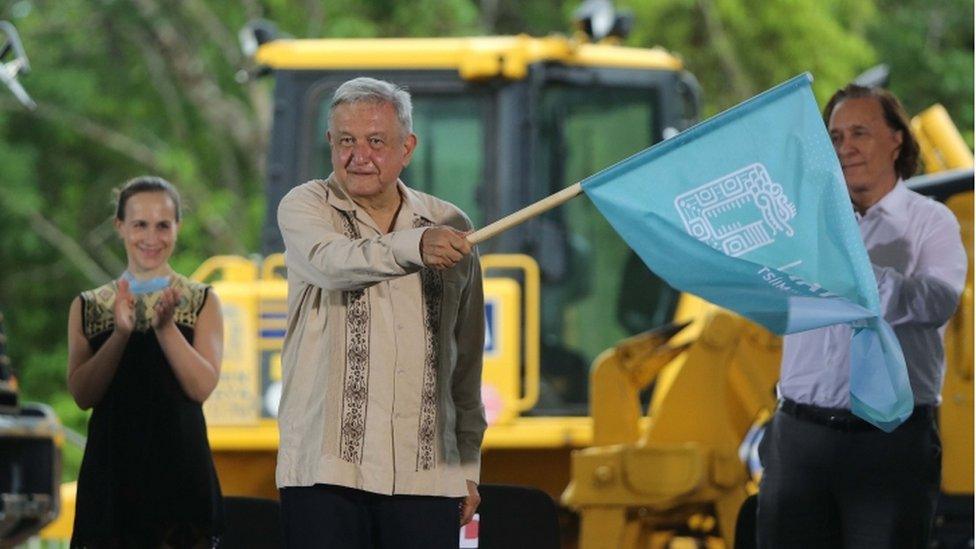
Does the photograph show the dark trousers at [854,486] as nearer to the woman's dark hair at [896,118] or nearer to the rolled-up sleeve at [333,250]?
the woman's dark hair at [896,118]

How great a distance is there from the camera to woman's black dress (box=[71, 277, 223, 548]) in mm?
6312

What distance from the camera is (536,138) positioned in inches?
450

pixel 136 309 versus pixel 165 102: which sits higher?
pixel 165 102

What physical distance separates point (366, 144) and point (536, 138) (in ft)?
20.1

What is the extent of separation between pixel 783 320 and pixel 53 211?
20746 millimetres

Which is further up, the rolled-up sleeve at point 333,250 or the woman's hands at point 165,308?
the rolled-up sleeve at point 333,250

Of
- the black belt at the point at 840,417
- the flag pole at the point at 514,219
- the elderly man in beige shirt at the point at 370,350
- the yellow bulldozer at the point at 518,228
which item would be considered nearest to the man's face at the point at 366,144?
the elderly man in beige shirt at the point at 370,350

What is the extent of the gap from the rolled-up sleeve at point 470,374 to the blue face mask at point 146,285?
1.20 m

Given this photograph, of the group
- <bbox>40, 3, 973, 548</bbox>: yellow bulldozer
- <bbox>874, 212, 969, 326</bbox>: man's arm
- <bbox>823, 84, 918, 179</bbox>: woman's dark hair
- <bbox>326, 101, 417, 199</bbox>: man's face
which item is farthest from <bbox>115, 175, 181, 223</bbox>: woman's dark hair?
<bbox>40, 3, 973, 548</bbox>: yellow bulldozer

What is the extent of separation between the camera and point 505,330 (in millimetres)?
11000

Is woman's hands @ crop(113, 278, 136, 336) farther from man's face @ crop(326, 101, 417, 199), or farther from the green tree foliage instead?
the green tree foliage

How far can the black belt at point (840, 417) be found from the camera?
5.95m

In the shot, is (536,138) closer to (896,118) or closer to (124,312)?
(896,118)

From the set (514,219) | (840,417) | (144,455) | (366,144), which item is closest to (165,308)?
(144,455)
